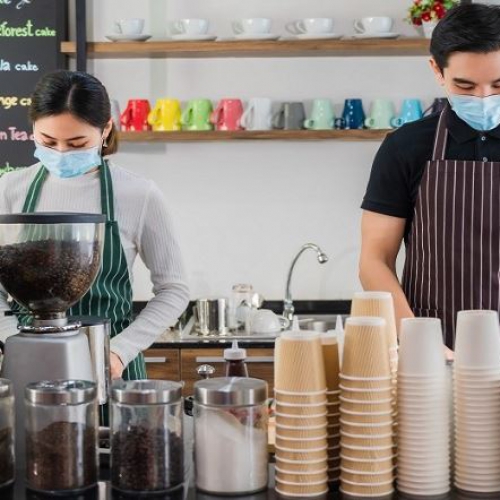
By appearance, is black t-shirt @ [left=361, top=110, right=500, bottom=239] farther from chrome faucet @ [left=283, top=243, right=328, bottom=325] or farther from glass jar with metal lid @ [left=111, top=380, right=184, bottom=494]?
chrome faucet @ [left=283, top=243, right=328, bottom=325]

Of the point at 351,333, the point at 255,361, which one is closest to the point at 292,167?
the point at 255,361

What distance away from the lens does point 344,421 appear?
1457 mm

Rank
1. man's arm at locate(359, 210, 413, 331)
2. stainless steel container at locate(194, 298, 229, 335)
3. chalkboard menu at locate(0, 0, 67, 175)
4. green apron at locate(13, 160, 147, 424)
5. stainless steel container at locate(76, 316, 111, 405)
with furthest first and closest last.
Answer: chalkboard menu at locate(0, 0, 67, 175), stainless steel container at locate(194, 298, 229, 335), green apron at locate(13, 160, 147, 424), man's arm at locate(359, 210, 413, 331), stainless steel container at locate(76, 316, 111, 405)

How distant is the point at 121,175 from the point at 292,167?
2051mm

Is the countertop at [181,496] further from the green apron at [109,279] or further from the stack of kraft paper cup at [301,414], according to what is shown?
the green apron at [109,279]

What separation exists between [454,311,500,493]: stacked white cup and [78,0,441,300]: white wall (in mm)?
2947

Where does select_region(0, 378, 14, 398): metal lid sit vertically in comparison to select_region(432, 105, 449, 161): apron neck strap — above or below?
below

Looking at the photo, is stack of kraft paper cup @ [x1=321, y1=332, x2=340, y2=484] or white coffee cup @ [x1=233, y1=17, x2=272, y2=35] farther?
white coffee cup @ [x1=233, y1=17, x2=272, y2=35]

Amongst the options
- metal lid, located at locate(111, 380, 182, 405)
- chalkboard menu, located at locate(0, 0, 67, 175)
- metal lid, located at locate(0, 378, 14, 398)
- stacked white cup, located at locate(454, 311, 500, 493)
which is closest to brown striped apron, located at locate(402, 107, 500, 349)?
stacked white cup, located at locate(454, 311, 500, 493)

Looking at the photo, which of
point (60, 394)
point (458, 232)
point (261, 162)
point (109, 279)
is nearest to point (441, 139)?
point (458, 232)

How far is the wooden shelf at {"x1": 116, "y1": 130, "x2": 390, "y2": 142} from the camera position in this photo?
4.16 meters

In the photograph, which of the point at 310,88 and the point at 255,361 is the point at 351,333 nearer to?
the point at 255,361

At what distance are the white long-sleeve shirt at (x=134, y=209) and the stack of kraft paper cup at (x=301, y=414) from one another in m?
0.95

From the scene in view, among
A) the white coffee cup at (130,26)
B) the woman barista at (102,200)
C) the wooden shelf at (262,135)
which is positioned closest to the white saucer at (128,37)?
the white coffee cup at (130,26)
